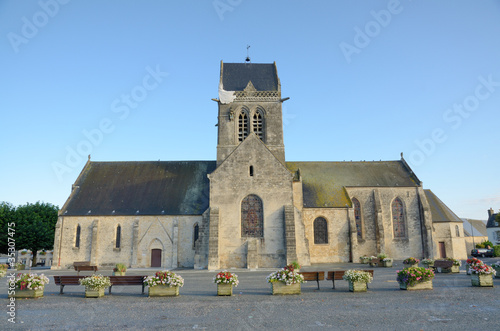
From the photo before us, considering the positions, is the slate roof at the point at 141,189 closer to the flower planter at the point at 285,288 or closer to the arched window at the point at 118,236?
the arched window at the point at 118,236

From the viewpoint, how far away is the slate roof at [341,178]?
1345 inches

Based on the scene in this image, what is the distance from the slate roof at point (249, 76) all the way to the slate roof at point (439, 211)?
21.6 m

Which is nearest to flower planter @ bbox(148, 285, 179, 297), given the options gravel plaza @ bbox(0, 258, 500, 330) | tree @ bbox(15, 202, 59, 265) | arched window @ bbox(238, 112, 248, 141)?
gravel plaza @ bbox(0, 258, 500, 330)

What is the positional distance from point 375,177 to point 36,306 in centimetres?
3259

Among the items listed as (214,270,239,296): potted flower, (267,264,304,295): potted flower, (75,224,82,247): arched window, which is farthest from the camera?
(75,224,82,247): arched window

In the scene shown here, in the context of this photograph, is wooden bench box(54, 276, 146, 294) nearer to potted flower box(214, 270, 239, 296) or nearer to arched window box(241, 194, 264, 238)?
potted flower box(214, 270, 239, 296)

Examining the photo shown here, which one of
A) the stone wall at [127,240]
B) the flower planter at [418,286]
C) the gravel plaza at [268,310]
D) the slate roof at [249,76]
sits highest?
the slate roof at [249,76]

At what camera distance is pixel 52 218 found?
38.6 meters

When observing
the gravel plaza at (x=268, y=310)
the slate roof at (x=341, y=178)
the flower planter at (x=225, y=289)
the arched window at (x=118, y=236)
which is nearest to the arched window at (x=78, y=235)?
the arched window at (x=118, y=236)

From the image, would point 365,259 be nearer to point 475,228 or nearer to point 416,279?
point 416,279

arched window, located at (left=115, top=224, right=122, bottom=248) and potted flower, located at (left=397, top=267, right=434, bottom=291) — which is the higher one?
arched window, located at (left=115, top=224, right=122, bottom=248)

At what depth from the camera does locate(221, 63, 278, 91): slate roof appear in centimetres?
3459

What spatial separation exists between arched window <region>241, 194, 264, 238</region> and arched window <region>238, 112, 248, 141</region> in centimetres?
738

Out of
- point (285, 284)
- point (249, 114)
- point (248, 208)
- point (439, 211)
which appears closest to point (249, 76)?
point (249, 114)
